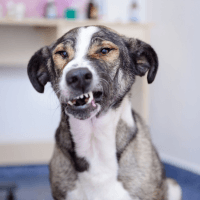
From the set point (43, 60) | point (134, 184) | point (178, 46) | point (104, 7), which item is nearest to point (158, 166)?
point (134, 184)

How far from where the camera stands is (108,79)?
1.28 meters

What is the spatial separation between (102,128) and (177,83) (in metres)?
1.71

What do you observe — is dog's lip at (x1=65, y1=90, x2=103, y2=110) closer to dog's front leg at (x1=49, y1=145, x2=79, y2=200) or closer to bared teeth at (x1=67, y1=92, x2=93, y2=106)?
bared teeth at (x1=67, y1=92, x2=93, y2=106)

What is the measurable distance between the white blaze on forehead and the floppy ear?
0.28 metres

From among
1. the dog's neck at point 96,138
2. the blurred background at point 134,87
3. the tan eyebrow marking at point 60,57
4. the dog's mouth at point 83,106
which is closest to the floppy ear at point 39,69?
the tan eyebrow marking at point 60,57

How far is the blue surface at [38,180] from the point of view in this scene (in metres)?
2.38

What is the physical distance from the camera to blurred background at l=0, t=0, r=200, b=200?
2.63 m

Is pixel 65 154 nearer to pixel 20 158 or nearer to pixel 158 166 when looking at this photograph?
pixel 158 166

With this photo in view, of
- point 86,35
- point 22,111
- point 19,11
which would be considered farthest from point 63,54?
point 22,111

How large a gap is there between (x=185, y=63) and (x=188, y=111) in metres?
0.44

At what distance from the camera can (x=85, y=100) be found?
122cm

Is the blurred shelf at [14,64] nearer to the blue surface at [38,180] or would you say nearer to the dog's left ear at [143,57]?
the blue surface at [38,180]

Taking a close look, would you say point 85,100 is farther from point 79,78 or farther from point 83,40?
point 83,40

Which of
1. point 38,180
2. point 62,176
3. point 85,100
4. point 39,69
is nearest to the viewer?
point 85,100
